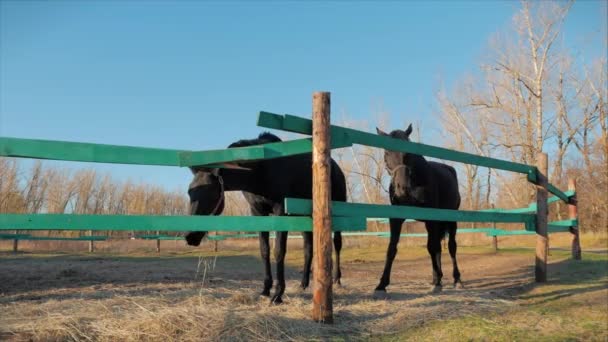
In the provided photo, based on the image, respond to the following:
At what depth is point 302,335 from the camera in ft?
11.2

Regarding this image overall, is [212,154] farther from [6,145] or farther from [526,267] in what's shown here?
[526,267]

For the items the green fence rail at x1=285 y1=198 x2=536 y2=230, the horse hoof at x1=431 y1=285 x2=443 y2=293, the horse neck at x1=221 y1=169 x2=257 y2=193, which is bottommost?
the horse hoof at x1=431 y1=285 x2=443 y2=293

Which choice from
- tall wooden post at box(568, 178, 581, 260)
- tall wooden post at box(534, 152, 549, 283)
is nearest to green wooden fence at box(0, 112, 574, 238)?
tall wooden post at box(534, 152, 549, 283)

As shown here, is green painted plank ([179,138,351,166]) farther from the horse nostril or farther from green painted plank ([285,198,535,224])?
the horse nostril

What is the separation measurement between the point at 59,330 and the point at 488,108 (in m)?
27.9

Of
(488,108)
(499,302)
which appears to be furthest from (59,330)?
(488,108)

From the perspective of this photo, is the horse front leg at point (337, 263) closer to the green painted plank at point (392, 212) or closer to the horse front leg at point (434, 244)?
the horse front leg at point (434, 244)

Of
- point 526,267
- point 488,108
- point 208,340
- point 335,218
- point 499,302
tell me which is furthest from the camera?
point 488,108

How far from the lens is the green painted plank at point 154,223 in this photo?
325cm

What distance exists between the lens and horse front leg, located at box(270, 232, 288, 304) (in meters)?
5.02

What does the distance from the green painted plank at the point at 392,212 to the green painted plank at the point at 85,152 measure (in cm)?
119

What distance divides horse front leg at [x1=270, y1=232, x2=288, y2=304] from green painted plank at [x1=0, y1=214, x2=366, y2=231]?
1.30 meters

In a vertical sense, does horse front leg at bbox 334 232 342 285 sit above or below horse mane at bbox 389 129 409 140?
below

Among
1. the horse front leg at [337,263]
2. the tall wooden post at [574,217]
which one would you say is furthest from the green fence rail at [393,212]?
the tall wooden post at [574,217]
